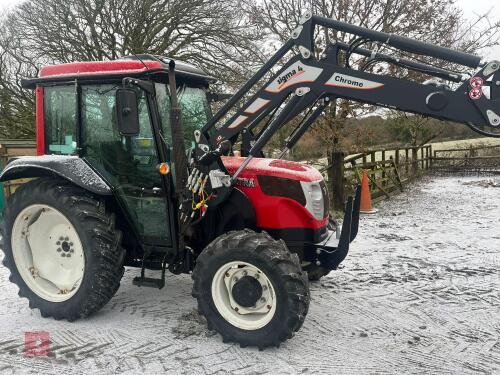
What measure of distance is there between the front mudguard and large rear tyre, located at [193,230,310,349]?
2.13ft

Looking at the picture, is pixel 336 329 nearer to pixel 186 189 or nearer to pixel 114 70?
pixel 186 189

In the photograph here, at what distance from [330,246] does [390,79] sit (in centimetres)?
159

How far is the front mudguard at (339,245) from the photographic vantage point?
3.90 meters

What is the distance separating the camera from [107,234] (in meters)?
3.82

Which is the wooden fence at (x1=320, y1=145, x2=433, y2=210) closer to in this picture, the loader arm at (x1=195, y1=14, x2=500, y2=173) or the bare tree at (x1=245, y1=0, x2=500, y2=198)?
the bare tree at (x1=245, y1=0, x2=500, y2=198)

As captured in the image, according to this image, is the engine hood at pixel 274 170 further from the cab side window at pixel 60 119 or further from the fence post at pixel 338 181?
the fence post at pixel 338 181

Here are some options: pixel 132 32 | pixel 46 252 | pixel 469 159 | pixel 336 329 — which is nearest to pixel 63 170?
pixel 46 252

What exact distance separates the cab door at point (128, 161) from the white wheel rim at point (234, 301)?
738mm

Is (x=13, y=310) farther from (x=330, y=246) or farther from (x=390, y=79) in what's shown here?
(x=390, y=79)

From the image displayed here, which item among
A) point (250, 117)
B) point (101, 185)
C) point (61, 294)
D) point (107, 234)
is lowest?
point (61, 294)

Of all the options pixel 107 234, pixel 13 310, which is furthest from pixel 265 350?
pixel 13 310

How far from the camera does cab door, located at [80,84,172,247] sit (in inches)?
154

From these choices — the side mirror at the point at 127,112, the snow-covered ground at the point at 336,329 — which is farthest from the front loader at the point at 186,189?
the snow-covered ground at the point at 336,329

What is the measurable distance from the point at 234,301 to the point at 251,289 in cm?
19
